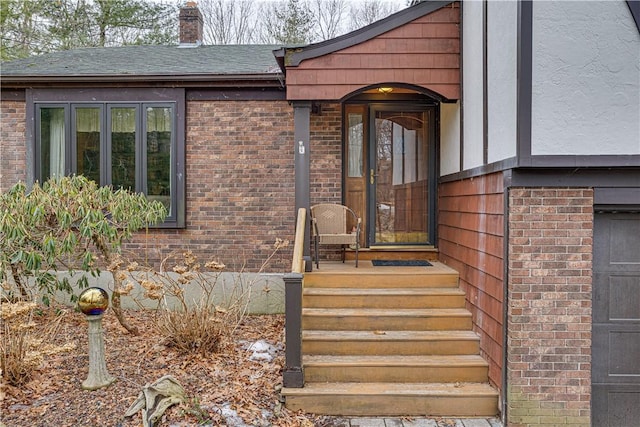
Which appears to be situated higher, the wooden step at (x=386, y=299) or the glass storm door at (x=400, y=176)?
the glass storm door at (x=400, y=176)

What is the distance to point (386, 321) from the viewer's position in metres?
4.50

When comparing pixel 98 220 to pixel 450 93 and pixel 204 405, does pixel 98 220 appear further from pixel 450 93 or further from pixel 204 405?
pixel 450 93

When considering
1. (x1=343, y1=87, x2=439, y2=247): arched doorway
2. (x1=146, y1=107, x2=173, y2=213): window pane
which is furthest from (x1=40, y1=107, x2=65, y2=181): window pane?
(x1=343, y1=87, x2=439, y2=247): arched doorway

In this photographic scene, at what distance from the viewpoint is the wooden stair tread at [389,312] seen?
4.48 meters

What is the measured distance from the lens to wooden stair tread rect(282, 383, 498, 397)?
3779 millimetres

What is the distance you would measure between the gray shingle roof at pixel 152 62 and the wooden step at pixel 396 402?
4277 millimetres

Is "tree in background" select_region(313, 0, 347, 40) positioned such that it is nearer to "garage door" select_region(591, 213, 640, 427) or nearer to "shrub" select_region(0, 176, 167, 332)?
"shrub" select_region(0, 176, 167, 332)

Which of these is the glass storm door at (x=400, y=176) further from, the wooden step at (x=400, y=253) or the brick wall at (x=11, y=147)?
the brick wall at (x=11, y=147)

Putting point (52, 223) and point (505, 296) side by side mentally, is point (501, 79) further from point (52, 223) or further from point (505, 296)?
point (52, 223)

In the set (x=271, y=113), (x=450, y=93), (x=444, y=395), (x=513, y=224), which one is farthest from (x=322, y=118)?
(x=444, y=395)

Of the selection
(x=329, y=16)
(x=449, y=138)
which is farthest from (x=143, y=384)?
(x=329, y=16)

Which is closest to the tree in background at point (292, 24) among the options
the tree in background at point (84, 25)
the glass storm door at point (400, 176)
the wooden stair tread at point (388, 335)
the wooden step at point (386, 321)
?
the tree in background at point (84, 25)

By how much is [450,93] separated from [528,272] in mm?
2361

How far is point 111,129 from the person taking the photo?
621 centimetres
